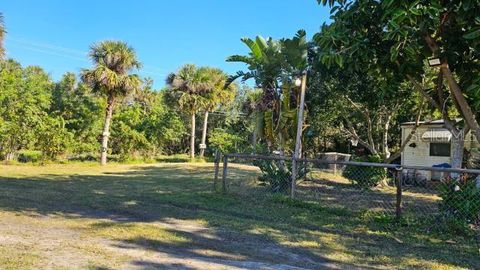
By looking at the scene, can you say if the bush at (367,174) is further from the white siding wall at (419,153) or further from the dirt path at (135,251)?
the dirt path at (135,251)

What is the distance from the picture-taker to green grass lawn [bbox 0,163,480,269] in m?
4.75

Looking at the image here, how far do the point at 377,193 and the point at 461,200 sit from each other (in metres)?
4.40

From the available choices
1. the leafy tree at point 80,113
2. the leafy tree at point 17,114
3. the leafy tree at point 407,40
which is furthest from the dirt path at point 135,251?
the leafy tree at point 80,113

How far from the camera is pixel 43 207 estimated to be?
7812mm

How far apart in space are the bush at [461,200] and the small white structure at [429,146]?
933 cm

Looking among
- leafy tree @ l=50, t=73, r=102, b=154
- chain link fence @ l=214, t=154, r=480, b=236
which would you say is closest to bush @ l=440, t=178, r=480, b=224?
chain link fence @ l=214, t=154, r=480, b=236

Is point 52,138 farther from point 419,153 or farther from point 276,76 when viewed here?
point 419,153

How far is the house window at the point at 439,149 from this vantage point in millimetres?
17344

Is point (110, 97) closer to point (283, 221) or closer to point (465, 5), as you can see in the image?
point (283, 221)

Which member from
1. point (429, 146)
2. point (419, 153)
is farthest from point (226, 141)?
point (429, 146)

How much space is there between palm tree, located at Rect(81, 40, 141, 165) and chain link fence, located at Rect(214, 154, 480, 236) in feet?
36.6

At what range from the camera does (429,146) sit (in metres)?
17.9

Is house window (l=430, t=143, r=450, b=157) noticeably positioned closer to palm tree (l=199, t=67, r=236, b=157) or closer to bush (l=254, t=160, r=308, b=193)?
bush (l=254, t=160, r=308, b=193)

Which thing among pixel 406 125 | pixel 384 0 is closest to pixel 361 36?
pixel 384 0
